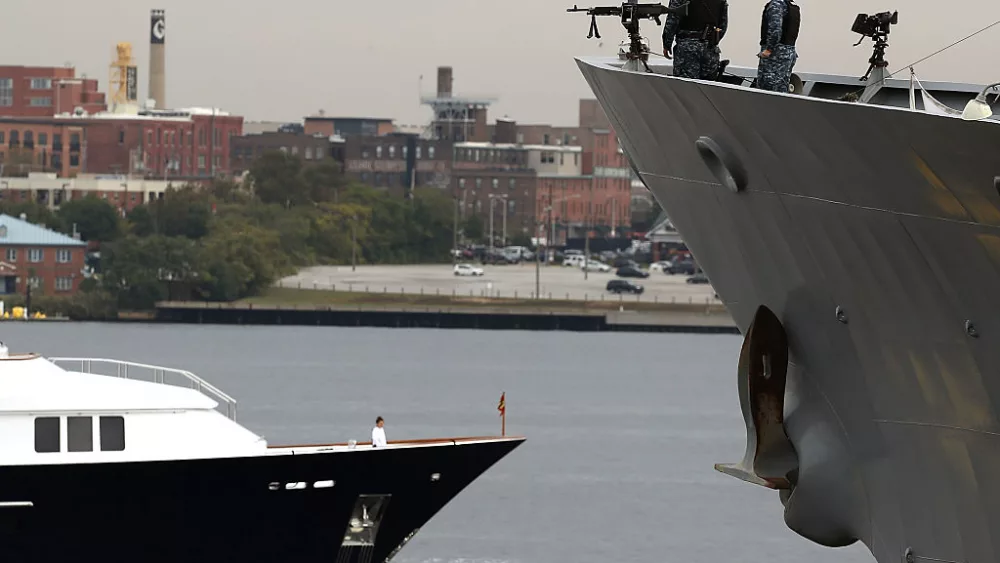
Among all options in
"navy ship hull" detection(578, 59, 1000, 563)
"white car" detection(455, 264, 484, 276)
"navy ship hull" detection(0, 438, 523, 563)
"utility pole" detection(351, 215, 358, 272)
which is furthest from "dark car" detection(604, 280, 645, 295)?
"navy ship hull" detection(578, 59, 1000, 563)

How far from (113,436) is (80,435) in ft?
1.52

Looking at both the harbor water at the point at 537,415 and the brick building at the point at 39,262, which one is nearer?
the harbor water at the point at 537,415

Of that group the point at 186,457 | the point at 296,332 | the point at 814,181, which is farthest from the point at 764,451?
the point at 296,332

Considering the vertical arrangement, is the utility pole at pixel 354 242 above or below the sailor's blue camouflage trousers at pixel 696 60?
below

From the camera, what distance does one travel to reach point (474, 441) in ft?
107

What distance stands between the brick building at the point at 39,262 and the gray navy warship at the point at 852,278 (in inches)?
5539

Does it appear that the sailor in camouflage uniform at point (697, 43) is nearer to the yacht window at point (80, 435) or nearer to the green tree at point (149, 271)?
the yacht window at point (80, 435)

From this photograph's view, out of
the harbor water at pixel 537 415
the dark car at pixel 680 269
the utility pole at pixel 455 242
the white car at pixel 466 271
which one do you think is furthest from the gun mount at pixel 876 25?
the utility pole at pixel 455 242

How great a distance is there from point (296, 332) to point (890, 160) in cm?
13197

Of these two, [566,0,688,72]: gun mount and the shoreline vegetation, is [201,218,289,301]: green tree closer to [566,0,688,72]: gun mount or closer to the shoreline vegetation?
the shoreline vegetation

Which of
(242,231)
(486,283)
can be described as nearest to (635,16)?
(242,231)

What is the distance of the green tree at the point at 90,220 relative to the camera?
557 feet

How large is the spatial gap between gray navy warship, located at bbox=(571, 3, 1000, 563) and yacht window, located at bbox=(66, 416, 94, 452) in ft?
52.7

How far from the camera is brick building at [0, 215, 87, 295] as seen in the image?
152000 mm
